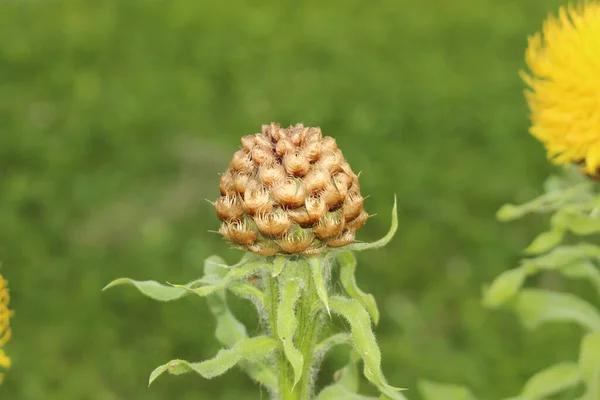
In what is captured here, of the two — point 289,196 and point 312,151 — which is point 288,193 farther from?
point 312,151

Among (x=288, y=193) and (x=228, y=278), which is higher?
(x=288, y=193)

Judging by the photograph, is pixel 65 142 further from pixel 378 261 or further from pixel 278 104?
pixel 378 261

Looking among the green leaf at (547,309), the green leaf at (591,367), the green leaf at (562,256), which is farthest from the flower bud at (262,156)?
the green leaf at (547,309)

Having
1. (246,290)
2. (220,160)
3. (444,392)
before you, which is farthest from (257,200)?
(220,160)

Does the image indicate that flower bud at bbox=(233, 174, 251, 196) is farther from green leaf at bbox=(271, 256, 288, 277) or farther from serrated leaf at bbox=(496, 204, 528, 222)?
serrated leaf at bbox=(496, 204, 528, 222)

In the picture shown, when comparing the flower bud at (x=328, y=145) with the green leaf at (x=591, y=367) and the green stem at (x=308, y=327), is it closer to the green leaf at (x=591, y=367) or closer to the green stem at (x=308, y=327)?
the green stem at (x=308, y=327)

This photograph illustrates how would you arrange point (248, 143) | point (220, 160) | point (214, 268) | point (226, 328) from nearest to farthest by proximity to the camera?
1. point (248, 143)
2. point (214, 268)
3. point (226, 328)
4. point (220, 160)

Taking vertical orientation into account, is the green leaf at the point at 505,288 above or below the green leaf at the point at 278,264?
above
